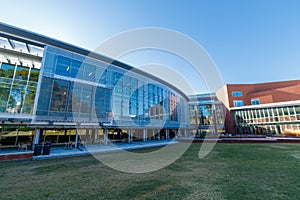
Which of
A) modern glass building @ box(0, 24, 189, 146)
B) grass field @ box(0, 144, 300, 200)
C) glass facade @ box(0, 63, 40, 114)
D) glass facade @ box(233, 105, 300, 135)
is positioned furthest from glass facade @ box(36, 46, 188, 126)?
glass facade @ box(233, 105, 300, 135)

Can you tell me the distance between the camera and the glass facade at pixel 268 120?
2297cm

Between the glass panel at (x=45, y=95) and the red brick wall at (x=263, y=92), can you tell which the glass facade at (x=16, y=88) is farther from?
the red brick wall at (x=263, y=92)

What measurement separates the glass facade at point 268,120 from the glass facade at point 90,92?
1890 cm

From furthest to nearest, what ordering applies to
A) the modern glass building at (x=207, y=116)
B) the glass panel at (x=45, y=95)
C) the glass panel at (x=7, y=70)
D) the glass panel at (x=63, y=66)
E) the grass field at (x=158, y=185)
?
1. the modern glass building at (x=207, y=116)
2. the glass panel at (x=63, y=66)
3. the glass panel at (x=45, y=95)
4. the glass panel at (x=7, y=70)
5. the grass field at (x=158, y=185)

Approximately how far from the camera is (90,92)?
15984mm

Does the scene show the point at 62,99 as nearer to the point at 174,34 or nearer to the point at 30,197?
the point at 30,197

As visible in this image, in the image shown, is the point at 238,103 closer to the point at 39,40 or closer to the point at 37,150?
the point at 37,150

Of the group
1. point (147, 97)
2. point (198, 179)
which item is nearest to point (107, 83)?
point (147, 97)

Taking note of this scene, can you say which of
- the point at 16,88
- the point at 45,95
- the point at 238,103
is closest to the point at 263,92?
the point at 238,103

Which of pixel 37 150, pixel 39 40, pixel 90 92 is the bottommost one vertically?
pixel 37 150

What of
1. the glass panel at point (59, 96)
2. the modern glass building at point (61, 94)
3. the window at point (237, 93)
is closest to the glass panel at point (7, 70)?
the modern glass building at point (61, 94)

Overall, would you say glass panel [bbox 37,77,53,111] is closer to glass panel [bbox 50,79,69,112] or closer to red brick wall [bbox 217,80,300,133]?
glass panel [bbox 50,79,69,112]

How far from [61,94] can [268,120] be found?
111 ft

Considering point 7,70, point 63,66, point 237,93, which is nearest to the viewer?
point 7,70
